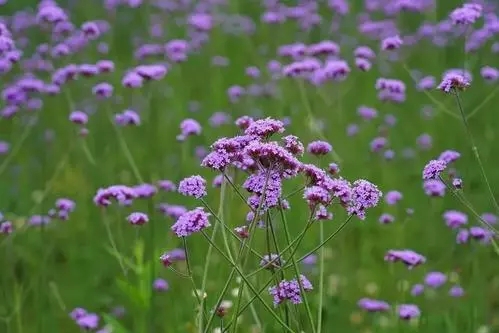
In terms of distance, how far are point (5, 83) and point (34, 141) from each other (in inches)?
27.8

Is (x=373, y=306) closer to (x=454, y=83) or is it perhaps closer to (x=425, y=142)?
(x=454, y=83)

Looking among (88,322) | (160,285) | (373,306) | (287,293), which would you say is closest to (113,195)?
(88,322)

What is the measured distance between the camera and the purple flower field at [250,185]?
5.50ft

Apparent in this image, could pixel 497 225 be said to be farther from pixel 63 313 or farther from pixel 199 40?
pixel 199 40

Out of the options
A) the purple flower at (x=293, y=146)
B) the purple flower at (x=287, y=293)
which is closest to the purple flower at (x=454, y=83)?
the purple flower at (x=293, y=146)

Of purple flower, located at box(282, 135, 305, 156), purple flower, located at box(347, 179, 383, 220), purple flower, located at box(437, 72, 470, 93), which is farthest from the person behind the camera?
purple flower, located at box(437, 72, 470, 93)

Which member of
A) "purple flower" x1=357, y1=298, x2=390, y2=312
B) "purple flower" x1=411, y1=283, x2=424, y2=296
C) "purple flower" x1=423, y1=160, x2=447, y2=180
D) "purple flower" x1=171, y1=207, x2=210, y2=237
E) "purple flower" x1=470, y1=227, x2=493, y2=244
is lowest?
"purple flower" x1=357, y1=298, x2=390, y2=312

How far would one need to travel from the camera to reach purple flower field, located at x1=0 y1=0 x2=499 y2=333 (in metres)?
1.68

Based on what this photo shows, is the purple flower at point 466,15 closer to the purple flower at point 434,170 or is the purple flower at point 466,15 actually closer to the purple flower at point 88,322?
the purple flower at point 434,170

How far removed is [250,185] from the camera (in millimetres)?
1524

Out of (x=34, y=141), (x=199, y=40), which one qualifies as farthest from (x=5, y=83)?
(x=199, y=40)

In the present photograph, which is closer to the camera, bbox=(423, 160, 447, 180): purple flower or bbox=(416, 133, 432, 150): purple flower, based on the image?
bbox=(423, 160, 447, 180): purple flower

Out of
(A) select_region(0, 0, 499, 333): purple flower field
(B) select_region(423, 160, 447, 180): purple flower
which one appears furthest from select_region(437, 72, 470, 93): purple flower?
(B) select_region(423, 160, 447, 180): purple flower

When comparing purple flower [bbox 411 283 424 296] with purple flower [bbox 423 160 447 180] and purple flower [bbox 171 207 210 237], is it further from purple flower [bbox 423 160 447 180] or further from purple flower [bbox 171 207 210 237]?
purple flower [bbox 171 207 210 237]
